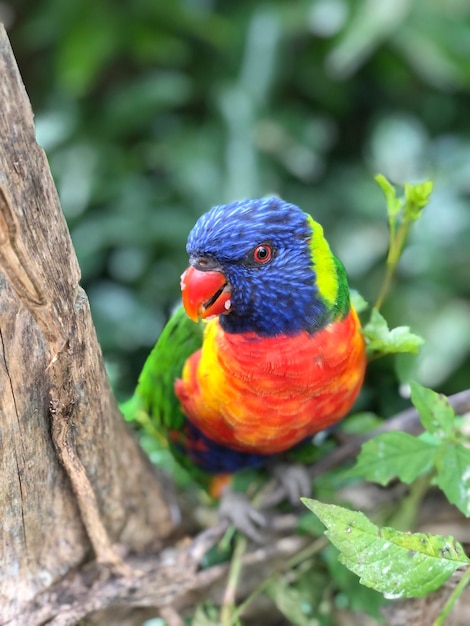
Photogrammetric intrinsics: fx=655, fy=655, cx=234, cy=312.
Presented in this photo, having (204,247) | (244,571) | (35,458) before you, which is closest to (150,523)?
(244,571)

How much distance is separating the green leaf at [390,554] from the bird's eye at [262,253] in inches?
16.9

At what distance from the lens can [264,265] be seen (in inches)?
44.7

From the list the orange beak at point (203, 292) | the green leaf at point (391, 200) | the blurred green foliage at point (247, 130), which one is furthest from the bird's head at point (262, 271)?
the blurred green foliage at point (247, 130)

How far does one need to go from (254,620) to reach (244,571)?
16cm

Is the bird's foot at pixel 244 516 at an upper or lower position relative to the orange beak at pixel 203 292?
lower

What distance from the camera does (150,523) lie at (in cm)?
152

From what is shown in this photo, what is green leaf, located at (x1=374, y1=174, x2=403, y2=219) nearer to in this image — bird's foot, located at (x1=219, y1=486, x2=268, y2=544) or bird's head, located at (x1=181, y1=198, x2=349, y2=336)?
bird's head, located at (x1=181, y1=198, x2=349, y2=336)

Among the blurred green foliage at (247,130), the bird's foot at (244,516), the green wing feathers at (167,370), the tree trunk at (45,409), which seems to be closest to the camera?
the tree trunk at (45,409)

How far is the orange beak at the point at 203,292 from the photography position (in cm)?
111

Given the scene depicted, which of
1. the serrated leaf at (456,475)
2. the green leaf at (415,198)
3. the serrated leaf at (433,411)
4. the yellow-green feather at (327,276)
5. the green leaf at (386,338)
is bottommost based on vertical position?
the serrated leaf at (456,475)

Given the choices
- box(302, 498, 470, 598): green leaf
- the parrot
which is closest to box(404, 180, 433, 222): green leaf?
the parrot

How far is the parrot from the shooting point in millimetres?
1112

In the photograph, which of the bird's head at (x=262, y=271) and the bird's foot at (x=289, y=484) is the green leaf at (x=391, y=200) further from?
the bird's foot at (x=289, y=484)

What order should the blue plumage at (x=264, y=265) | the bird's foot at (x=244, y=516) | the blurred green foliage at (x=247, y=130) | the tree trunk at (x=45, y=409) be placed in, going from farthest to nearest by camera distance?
the blurred green foliage at (x=247, y=130)
the bird's foot at (x=244, y=516)
the blue plumage at (x=264, y=265)
the tree trunk at (x=45, y=409)
